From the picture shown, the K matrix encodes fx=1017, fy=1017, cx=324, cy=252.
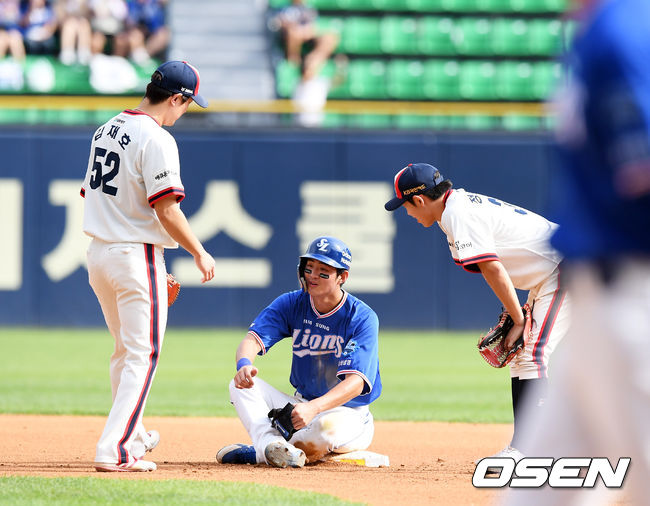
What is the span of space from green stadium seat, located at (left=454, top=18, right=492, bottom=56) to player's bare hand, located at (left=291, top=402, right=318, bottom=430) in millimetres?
12632

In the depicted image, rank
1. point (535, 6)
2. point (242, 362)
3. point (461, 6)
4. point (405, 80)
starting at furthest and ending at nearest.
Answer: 1. point (535, 6)
2. point (461, 6)
3. point (405, 80)
4. point (242, 362)

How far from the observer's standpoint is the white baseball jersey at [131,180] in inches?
183

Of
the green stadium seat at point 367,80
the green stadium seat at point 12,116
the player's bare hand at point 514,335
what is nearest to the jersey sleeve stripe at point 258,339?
the player's bare hand at point 514,335

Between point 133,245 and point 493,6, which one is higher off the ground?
point 493,6

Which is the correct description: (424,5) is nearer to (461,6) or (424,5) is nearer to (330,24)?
(461,6)

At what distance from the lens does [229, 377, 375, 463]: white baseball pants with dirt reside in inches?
199

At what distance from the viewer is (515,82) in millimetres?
16266

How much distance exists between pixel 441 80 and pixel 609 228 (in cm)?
1455

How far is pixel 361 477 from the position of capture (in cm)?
482

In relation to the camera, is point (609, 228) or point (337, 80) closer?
point (609, 228)

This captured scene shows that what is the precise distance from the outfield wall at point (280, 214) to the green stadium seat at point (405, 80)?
2.04 meters

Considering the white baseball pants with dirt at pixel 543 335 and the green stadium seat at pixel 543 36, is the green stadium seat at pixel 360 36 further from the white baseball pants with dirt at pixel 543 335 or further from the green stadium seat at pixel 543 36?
the white baseball pants with dirt at pixel 543 335

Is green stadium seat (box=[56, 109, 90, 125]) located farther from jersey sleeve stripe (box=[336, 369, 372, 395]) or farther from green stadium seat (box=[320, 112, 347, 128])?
jersey sleeve stripe (box=[336, 369, 372, 395])

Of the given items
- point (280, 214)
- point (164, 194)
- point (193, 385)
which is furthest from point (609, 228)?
point (280, 214)
